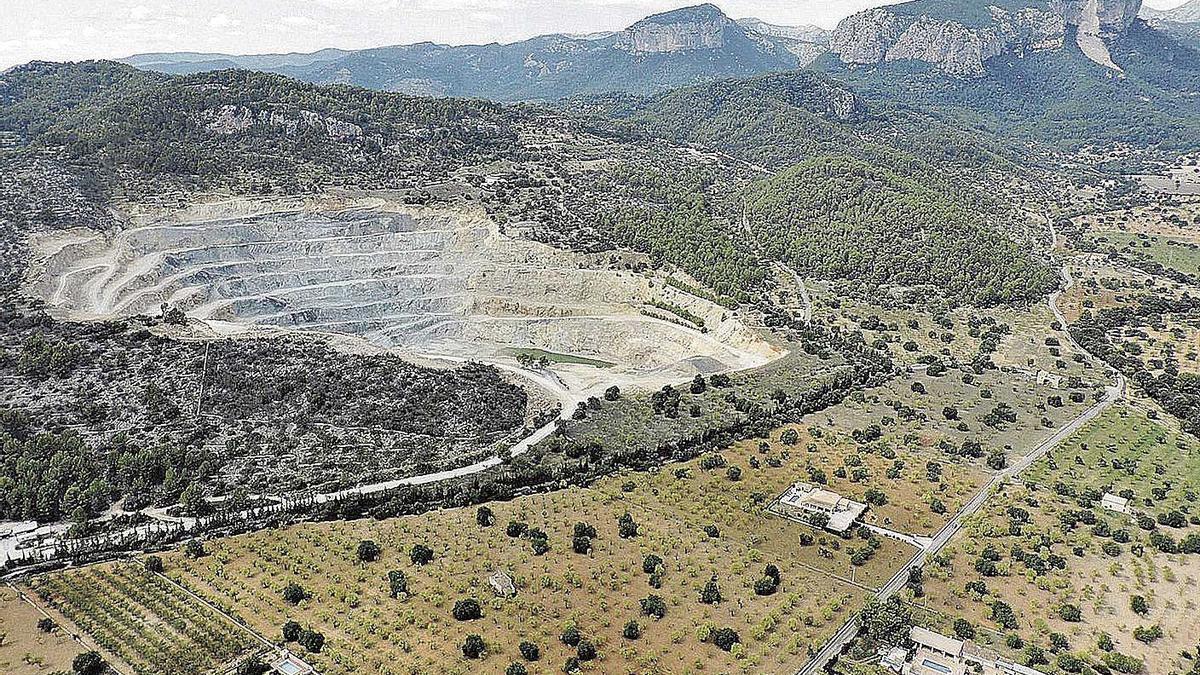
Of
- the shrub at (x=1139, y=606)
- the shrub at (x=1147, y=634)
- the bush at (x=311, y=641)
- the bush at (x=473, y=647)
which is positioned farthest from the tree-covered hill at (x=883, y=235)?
the bush at (x=311, y=641)

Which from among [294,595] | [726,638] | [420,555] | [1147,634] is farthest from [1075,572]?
[294,595]

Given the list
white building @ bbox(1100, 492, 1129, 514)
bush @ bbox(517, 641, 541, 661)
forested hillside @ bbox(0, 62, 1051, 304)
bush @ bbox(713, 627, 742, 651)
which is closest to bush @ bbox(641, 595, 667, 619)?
bush @ bbox(713, 627, 742, 651)

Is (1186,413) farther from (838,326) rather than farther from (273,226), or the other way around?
(273,226)

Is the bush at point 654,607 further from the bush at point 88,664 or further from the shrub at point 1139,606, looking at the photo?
the bush at point 88,664

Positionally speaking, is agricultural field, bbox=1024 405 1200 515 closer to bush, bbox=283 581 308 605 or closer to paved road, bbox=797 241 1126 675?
paved road, bbox=797 241 1126 675

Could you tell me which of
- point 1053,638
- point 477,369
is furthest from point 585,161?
point 1053,638

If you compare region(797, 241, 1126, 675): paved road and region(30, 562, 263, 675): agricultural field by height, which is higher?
region(30, 562, 263, 675): agricultural field
